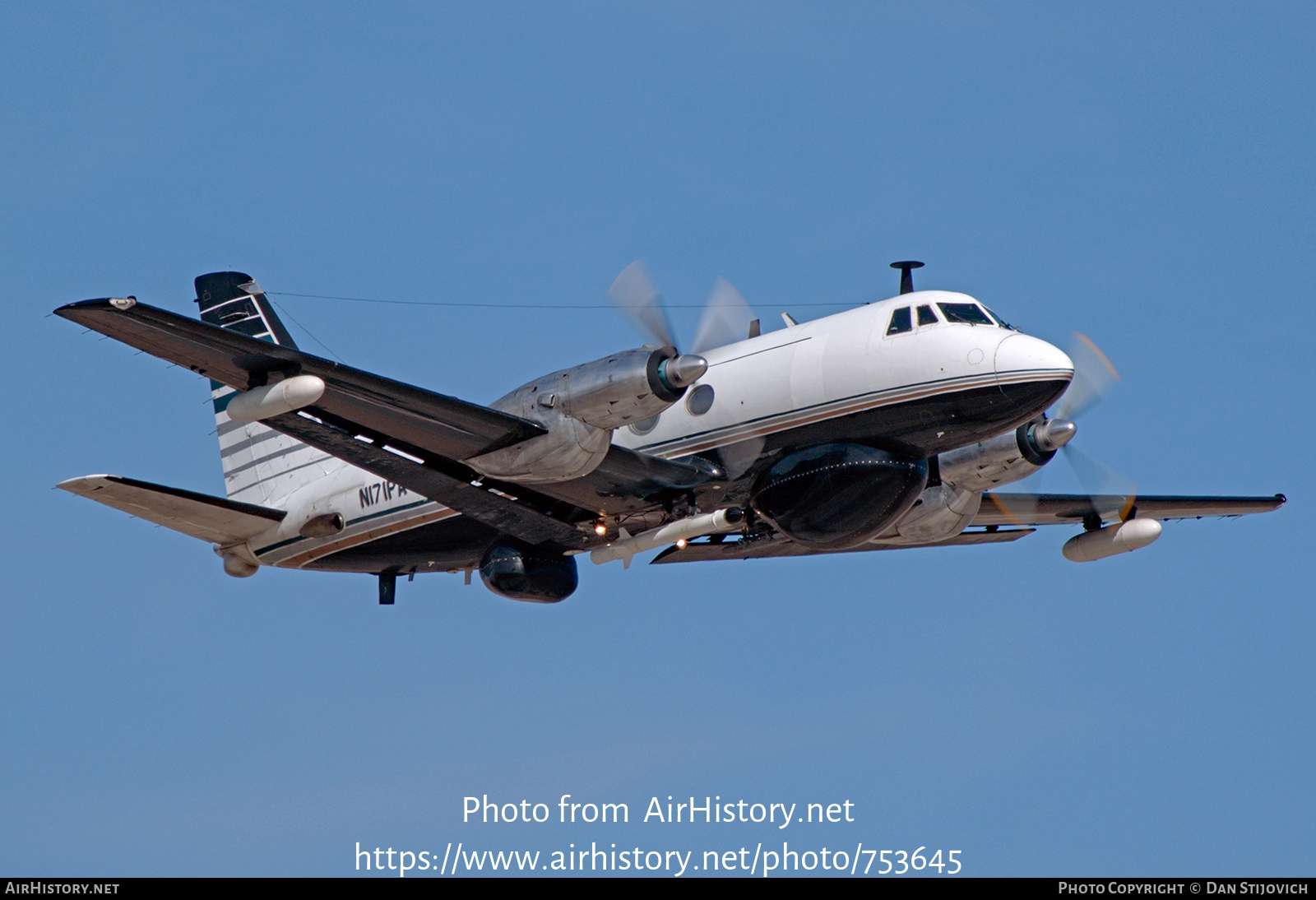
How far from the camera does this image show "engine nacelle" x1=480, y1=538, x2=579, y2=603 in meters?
29.1

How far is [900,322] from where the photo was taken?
25359mm

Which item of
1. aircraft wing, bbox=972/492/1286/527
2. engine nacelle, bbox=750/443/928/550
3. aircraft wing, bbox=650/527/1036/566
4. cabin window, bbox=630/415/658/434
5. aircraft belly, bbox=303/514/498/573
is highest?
aircraft wing, bbox=972/492/1286/527

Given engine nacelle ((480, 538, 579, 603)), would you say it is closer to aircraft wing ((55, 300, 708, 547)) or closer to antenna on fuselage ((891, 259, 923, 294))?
aircraft wing ((55, 300, 708, 547))

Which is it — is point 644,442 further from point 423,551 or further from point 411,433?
point 423,551

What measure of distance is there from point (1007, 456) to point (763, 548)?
193 inches

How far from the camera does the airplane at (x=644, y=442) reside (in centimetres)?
2433

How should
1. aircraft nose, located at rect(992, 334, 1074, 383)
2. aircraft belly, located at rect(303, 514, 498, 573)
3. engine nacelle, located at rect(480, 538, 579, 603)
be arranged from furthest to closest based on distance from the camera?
aircraft belly, located at rect(303, 514, 498, 573) → engine nacelle, located at rect(480, 538, 579, 603) → aircraft nose, located at rect(992, 334, 1074, 383)

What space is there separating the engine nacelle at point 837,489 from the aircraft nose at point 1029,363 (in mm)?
2360

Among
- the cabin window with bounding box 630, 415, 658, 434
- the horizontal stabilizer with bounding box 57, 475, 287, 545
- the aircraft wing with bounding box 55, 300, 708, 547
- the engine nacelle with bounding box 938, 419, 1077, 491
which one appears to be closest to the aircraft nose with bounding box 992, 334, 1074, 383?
the engine nacelle with bounding box 938, 419, 1077, 491

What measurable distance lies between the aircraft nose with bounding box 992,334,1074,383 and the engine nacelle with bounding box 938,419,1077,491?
3.68 meters

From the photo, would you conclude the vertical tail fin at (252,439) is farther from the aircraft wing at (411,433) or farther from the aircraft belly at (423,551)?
the aircraft wing at (411,433)

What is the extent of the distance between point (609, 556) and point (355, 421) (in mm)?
4847

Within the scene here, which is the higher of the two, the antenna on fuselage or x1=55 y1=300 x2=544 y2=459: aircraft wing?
the antenna on fuselage
